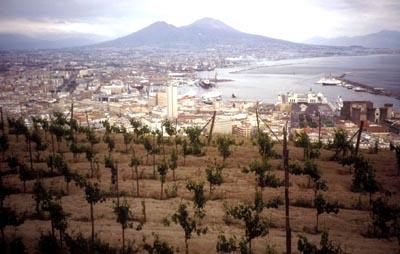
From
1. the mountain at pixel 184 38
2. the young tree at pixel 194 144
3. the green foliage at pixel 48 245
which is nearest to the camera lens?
the green foliage at pixel 48 245

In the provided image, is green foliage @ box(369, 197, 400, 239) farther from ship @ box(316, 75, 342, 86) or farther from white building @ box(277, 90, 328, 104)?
ship @ box(316, 75, 342, 86)

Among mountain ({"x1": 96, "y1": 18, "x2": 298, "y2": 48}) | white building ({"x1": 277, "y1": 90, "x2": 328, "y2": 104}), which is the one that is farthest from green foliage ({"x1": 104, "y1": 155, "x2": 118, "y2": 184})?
mountain ({"x1": 96, "y1": 18, "x2": 298, "y2": 48})

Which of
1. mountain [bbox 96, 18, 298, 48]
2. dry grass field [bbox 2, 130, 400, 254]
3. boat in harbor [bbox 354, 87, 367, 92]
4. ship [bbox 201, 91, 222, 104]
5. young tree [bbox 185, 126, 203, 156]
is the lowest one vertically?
ship [bbox 201, 91, 222, 104]

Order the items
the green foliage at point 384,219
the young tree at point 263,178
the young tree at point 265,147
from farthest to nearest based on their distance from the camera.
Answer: the young tree at point 265,147 → the young tree at point 263,178 → the green foliage at point 384,219

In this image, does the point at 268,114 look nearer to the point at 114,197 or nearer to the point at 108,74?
the point at 114,197

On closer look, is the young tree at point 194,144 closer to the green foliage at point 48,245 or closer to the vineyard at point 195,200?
the vineyard at point 195,200

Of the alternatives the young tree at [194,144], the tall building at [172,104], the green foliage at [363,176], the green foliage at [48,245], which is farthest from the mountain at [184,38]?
the green foliage at [48,245]

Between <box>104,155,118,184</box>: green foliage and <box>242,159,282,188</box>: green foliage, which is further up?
<box>104,155,118,184</box>: green foliage
